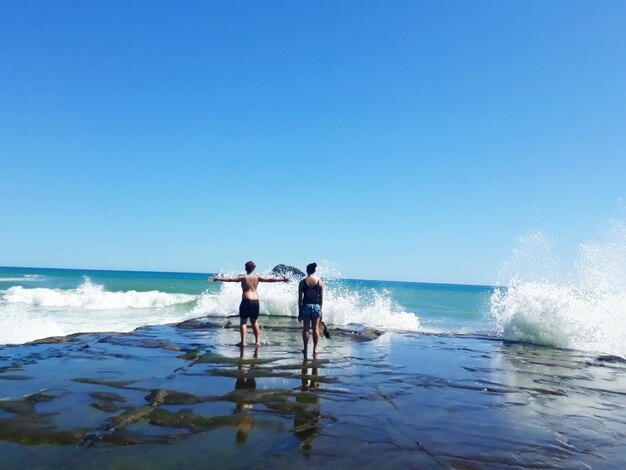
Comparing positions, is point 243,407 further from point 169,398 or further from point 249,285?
point 249,285

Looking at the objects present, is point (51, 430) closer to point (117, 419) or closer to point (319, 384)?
→ point (117, 419)

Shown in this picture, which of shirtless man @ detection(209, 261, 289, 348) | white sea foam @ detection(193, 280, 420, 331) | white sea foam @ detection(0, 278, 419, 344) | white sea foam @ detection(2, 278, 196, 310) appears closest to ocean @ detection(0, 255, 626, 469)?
shirtless man @ detection(209, 261, 289, 348)

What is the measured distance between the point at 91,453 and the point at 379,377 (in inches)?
203

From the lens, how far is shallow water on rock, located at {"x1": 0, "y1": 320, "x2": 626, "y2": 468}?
4.09 meters

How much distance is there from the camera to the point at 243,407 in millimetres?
5504

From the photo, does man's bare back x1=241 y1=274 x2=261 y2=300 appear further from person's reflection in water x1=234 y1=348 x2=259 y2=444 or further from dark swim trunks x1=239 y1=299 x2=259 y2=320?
person's reflection in water x1=234 y1=348 x2=259 y2=444

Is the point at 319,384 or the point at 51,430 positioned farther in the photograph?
the point at 319,384

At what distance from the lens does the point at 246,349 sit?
10.4 metres

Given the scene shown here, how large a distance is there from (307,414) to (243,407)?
2.74 feet

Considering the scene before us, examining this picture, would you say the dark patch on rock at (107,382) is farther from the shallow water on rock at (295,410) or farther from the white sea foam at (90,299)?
the white sea foam at (90,299)

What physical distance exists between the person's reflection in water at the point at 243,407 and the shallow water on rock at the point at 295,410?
0.06ft

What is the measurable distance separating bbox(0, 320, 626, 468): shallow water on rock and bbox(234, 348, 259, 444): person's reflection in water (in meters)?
0.02

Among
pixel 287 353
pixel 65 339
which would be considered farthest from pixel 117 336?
pixel 287 353

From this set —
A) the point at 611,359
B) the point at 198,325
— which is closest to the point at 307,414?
the point at 611,359
